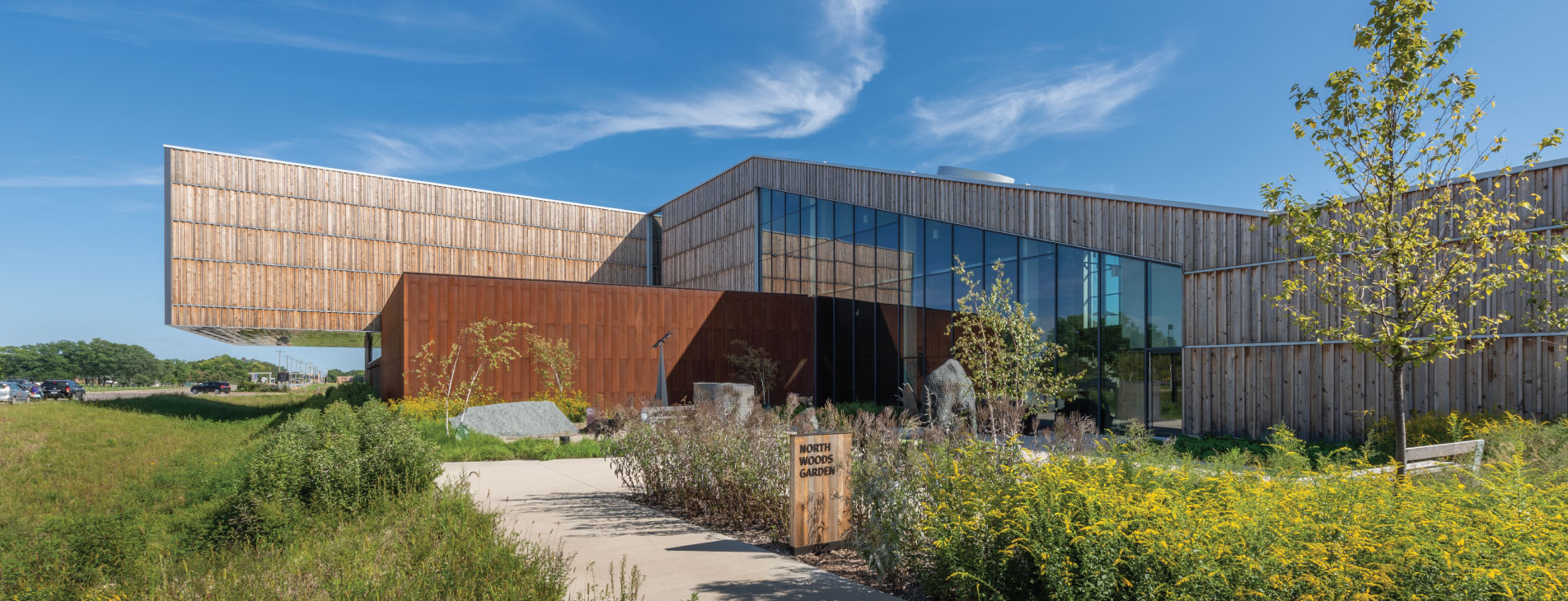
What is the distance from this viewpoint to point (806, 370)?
26781mm

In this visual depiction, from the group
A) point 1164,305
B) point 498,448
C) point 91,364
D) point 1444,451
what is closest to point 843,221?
point 1164,305

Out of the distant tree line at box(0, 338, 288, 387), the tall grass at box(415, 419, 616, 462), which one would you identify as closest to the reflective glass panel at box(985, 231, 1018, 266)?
the tall grass at box(415, 419, 616, 462)

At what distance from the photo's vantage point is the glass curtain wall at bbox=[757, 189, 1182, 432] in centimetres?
1677

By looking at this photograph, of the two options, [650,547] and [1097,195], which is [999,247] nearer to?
[1097,195]

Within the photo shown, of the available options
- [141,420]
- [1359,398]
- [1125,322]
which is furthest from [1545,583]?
[141,420]

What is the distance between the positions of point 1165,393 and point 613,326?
14.9m

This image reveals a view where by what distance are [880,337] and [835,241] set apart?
11.9 feet

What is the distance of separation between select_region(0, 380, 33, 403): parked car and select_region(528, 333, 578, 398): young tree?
32.7 m

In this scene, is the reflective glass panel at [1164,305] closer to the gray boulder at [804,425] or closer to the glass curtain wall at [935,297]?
the glass curtain wall at [935,297]

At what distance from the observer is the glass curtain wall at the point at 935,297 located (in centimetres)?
1677

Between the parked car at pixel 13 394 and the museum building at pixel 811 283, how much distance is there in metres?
11.9

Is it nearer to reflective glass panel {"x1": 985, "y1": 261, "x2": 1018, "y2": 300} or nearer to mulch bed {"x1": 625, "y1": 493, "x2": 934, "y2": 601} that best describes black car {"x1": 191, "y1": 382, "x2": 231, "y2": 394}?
reflective glass panel {"x1": 985, "y1": 261, "x2": 1018, "y2": 300}

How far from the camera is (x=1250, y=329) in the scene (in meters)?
15.3

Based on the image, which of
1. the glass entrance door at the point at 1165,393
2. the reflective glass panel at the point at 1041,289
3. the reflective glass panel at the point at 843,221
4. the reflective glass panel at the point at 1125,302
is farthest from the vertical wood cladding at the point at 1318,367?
the reflective glass panel at the point at 843,221
